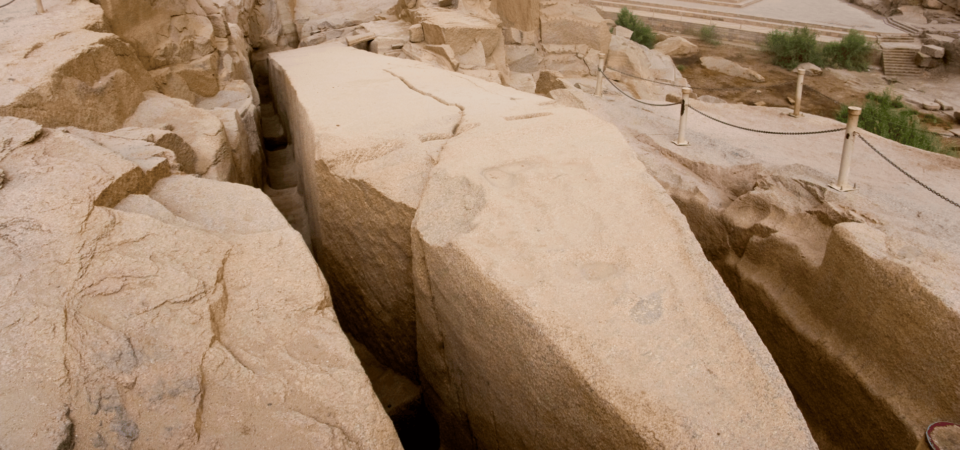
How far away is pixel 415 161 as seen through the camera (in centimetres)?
288

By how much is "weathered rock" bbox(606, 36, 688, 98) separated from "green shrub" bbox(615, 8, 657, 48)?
223 cm

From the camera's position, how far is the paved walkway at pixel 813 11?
13852mm

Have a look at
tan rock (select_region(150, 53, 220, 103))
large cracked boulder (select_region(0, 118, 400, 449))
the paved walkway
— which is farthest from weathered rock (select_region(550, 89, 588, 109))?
the paved walkway

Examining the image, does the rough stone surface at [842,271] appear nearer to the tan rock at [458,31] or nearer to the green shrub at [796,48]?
the tan rock at [458,31]

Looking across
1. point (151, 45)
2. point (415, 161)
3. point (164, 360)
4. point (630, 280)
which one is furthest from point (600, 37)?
point (164, 360)

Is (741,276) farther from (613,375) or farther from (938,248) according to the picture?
(613,375)

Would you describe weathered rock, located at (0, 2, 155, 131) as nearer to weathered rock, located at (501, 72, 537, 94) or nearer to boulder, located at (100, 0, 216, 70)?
boulder, located at (100, 0, 216, 70)

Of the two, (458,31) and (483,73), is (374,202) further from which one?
(458,31)

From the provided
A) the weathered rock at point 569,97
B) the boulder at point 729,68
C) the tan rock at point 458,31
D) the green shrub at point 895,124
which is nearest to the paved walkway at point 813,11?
the boulder at point 729,68

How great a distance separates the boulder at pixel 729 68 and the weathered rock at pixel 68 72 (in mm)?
11144

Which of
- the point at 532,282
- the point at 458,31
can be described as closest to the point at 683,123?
the point at 532,282

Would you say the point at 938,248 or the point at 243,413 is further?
the point at 938,248

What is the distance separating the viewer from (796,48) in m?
12.7

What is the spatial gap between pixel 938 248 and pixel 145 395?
9.35ft
